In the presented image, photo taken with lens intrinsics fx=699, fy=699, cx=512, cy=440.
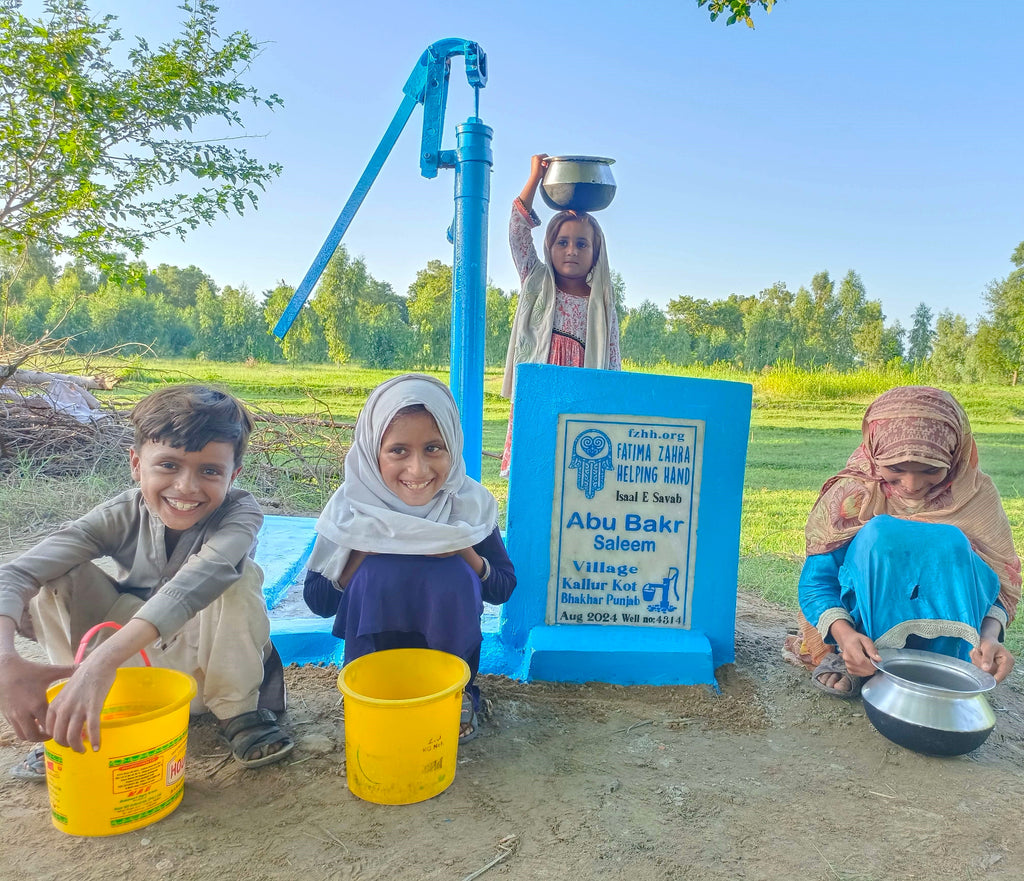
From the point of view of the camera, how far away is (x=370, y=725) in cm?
159

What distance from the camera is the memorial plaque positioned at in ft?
7.99

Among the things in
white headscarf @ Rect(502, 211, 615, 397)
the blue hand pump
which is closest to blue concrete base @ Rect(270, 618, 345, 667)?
Answer: the blue hand pump

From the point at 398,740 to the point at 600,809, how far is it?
1.70 ft

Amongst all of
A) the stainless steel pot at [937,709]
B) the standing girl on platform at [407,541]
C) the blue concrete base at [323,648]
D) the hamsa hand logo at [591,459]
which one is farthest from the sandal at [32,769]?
the stainless steel pot at [937,709]

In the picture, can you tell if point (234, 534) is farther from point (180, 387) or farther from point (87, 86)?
point (87, 86)

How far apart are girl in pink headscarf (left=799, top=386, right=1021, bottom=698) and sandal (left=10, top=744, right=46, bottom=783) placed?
2198 millimetres

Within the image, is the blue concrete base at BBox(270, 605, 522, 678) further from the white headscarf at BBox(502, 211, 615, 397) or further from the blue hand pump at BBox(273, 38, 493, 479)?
the white headscarf at BBox(502, 211, 615, 397)

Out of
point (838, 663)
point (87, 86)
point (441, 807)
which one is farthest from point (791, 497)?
point (87, 86)

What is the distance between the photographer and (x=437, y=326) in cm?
1190

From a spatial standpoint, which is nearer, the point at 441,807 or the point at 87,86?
the point at 441,807

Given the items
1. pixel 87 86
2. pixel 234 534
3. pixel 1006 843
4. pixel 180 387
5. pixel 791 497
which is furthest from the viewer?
pixel 791 497

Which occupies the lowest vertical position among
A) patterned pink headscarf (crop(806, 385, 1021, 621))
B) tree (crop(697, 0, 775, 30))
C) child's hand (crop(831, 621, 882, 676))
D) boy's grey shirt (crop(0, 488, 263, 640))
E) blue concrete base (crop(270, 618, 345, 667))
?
blue concrete base (crop(270, 618, 345, 667))

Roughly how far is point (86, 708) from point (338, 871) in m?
0.61

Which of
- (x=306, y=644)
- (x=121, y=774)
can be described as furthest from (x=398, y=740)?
(x=306, y=644)
